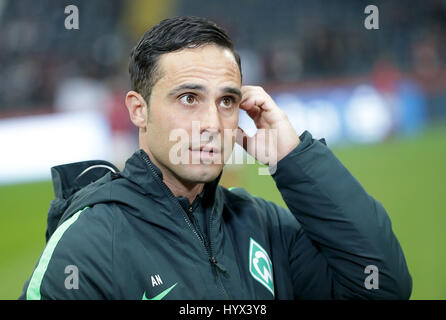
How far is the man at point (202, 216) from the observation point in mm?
1719

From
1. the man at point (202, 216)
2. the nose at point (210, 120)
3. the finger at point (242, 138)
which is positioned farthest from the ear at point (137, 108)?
the finger at point (242, 138)

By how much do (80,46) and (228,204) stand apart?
50.3ft

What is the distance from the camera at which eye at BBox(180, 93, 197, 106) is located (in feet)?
6.20

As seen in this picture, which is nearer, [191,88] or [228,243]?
[191,88]

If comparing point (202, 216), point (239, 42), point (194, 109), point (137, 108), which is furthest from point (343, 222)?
point (239, 42)

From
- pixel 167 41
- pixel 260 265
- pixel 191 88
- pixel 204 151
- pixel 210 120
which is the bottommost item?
pixel 260 265

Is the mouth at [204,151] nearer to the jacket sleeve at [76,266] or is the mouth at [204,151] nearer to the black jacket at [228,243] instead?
the black jacket at [228,243]

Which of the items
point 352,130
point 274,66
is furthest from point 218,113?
point 274,66

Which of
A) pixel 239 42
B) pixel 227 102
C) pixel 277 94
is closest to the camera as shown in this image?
pixel 227 102

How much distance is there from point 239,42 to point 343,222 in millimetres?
14885

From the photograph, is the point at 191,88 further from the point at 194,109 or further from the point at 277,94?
the point at 277,94

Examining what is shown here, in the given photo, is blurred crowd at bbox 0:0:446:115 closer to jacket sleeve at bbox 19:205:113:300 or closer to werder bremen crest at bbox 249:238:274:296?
werder bremen crest at bbox 249:238:274:296

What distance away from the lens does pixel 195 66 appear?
73.6 inches

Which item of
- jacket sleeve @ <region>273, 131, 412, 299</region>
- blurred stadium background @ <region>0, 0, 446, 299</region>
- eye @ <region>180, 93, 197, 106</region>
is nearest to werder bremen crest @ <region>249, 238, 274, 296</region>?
jacket sleeve @ <region>273, 131, 412, 299</region>
